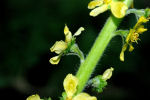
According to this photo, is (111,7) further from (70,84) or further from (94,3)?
(70,84)

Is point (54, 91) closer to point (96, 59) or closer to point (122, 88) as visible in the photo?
point (122, 88)

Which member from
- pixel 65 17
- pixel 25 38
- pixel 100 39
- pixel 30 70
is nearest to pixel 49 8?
pixel 65 17

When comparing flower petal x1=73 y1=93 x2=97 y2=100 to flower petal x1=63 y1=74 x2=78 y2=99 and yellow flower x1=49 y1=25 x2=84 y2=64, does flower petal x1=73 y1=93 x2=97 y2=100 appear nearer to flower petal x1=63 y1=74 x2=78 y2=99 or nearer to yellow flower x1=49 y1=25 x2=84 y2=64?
flower petal x1=63 y1=74 x2=78 y2=99

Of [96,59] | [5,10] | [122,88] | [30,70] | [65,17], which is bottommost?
[96,59]

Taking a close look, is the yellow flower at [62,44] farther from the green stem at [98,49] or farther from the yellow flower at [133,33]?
the yellow flower at [133,33]

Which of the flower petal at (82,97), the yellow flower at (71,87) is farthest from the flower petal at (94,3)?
the flower petal at (82,97)

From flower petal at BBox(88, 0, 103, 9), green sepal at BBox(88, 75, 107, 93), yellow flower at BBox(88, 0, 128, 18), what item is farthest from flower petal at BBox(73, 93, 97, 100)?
flower petal at BBox(88, 0, 103, 9)
